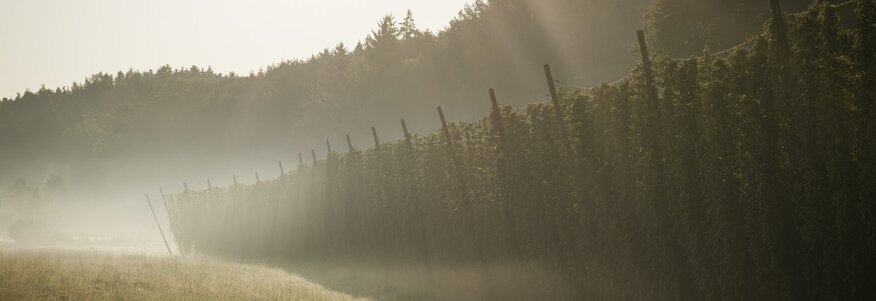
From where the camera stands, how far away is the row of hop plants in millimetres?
7301

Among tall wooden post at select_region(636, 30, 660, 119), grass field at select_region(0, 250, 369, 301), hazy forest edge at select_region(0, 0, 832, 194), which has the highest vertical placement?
hazy forest edge at select_region(0, 0, 832, 194)

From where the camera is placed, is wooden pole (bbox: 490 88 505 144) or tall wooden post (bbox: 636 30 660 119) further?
wooden pole (bbox: 490 88 505 144)

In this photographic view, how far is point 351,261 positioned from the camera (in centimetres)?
2459

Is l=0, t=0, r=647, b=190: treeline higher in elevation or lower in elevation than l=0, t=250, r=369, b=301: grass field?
higher

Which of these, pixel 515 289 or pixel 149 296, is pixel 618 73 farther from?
pixel 149 296

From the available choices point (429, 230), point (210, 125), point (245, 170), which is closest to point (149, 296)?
point (429, 230)

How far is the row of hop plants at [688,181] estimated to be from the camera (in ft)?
24.0

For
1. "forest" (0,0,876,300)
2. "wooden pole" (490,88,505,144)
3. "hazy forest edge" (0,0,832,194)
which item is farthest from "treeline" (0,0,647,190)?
"wooden pole" (490,88,505,144)

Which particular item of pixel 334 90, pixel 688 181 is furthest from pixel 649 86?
pixel 334 90

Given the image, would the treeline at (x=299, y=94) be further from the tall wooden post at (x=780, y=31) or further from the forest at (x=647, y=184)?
the tall wooden post at (x=780, y=31)

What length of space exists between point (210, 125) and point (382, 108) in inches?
1849

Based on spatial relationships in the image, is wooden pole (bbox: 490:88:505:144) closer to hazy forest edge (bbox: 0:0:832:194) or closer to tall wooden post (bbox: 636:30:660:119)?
tall wooden post (bbox: 636:30:660:119)

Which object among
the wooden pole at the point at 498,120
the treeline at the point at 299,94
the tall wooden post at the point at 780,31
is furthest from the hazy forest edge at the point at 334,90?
the tall wooden post at the point at 780,31

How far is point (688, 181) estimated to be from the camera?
9.30m
